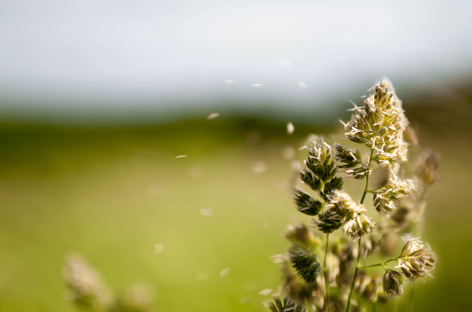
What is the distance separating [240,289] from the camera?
103 centimetres

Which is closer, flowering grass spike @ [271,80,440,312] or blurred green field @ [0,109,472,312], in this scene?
flowering grass spike @ [271,80,440,312]

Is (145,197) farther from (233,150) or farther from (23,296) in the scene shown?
(23,296)

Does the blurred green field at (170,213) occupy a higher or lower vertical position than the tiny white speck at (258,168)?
lower

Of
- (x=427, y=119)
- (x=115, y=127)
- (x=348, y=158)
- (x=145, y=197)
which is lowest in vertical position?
(x=145, y=197)

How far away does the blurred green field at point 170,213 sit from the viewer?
847 mm

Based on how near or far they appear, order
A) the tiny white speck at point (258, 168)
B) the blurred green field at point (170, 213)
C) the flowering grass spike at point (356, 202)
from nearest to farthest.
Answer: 1. the flowering grass spike at point (356, 202)
2. the tiny white speck at point (258, 168)
3. the blurred green field at point (170, 213)

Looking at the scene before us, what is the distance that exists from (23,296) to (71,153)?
9.66 ft

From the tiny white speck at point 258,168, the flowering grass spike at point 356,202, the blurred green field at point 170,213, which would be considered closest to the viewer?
the flowering grass spike at point 356,202

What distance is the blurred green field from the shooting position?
847 millimetres

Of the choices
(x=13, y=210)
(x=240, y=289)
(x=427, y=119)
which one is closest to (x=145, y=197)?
(x=13, y=210)

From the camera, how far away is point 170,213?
2740 mm

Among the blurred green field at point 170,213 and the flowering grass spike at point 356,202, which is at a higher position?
the flowering grass spike at point 356,202

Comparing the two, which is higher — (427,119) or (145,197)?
(427,119)

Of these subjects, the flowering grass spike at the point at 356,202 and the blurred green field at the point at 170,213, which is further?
the blurred green field at the point at 170,213
